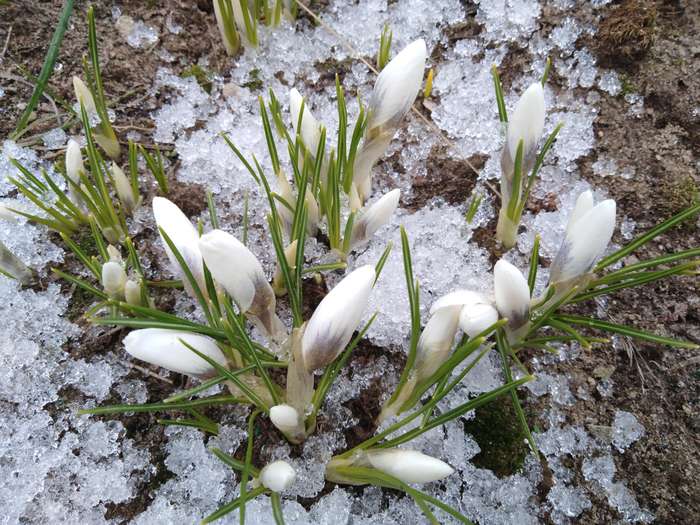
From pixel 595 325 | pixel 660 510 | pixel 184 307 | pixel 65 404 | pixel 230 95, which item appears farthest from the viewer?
pixel 230 95

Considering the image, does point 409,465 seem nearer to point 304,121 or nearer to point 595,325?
point 595,325

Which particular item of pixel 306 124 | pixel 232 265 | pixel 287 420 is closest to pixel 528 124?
pixel 306 124

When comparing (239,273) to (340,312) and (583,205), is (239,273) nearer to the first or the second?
(340,312)

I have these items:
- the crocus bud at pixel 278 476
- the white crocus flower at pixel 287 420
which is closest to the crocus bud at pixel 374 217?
the white crocus flower at pixel 287 420

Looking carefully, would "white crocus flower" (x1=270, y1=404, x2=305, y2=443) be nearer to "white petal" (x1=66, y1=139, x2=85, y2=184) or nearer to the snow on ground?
the snow on ground

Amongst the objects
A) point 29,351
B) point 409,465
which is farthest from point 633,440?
point 29,351

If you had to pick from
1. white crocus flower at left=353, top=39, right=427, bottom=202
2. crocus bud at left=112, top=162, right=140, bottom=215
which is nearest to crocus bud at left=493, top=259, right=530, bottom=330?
white crocus flower at left=353, top=39, right=427, bottom=202
